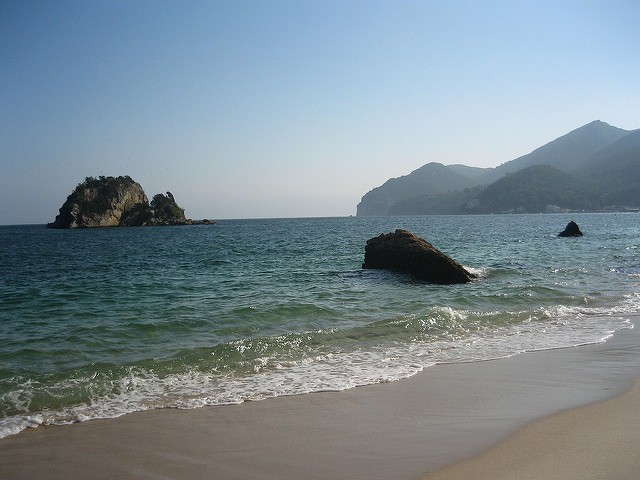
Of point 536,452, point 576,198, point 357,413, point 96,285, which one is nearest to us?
point 536,452

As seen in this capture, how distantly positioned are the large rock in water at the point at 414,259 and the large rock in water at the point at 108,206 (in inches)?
4599

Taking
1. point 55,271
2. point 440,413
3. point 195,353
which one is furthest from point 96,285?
point 440,413

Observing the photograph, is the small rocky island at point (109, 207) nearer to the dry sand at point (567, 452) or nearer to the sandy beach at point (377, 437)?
the sandy beach at point (377, 437)

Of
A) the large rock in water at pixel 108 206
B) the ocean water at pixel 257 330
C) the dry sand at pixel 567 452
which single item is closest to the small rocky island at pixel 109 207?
the large rock in water at pixel 108 206

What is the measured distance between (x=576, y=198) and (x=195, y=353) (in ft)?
701

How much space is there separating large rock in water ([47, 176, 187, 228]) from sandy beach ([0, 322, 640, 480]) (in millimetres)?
129803

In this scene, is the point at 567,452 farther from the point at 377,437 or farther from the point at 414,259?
the point at 414,259

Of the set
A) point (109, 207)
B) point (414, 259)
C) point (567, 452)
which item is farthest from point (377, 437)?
point (109, 207)

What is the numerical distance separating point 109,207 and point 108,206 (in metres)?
0.36

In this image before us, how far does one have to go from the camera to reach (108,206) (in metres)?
126

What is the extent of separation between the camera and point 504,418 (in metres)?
5.61

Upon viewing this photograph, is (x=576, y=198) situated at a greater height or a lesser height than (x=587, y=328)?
greater

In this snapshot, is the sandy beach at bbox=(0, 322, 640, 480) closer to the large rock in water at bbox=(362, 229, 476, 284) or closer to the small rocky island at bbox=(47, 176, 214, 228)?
the large rock in water at bbox=(362, 229, 476, 284)

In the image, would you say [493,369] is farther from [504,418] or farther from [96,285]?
[96,285]
